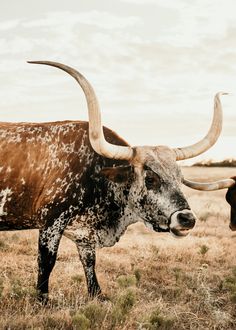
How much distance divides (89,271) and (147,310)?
0.95m

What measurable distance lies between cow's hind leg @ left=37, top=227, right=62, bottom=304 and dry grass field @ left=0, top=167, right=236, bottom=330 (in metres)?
0.17

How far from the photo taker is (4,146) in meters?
6.62

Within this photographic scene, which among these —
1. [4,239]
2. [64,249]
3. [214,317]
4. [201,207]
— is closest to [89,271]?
[214,317]

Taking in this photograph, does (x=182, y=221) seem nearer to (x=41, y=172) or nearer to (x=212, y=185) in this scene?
(x=212, y=185)

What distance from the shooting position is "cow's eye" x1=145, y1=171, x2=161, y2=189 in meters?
6.02

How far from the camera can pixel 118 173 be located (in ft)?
20.1

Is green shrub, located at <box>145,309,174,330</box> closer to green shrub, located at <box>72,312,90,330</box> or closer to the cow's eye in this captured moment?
green shrub, located at <box>72,312,90,330</box>

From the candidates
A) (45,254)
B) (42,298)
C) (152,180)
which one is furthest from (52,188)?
(42,298)

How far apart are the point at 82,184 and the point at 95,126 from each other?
0.72 metres

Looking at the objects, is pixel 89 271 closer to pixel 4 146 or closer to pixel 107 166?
pixel 107 166

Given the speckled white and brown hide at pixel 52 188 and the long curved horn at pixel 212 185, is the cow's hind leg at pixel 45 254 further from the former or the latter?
the long curved horn at pixel 212 185

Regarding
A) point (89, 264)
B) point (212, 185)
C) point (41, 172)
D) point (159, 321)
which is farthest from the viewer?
point (212, 185)

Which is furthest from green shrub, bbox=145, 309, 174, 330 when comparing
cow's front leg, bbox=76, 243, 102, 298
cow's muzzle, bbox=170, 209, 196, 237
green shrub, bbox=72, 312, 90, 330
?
cow's front leg, bbox=76, 243, 102, 298

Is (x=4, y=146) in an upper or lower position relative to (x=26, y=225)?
upper
